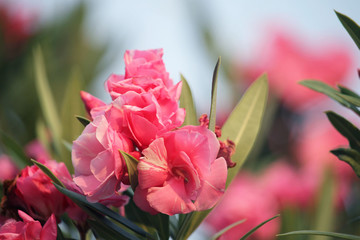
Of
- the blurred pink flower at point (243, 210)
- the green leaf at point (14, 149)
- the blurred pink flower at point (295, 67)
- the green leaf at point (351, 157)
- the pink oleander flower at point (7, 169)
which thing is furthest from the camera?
the blurred pink flower at point (295, 67)

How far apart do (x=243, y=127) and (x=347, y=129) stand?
17 cm

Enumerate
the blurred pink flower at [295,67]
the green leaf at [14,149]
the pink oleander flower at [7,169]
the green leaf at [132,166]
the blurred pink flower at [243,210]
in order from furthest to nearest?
1. the blurred pink flower at [295,67]
2. the blurred pink flower at [243,210]
3. the pink oleander flower at [7,169]
4. the green leaf at [14,149]
5. the green leaf at [132,166]

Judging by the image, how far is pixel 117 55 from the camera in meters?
2.15

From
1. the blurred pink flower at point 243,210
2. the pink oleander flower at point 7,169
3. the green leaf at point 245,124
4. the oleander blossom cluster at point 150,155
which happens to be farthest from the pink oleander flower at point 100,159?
the blurred pink flower at point 243,210

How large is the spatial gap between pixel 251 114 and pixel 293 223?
1.68 ft

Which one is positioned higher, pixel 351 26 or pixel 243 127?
pixel 351 26

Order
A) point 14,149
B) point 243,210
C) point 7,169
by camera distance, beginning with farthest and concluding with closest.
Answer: point 243,210 → point 7,169 → point 14,149

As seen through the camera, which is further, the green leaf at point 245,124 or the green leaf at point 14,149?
the green leaf at point 14,149

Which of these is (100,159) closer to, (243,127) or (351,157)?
(243,127)

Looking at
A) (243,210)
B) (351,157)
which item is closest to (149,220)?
(351,157)

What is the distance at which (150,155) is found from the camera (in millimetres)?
632

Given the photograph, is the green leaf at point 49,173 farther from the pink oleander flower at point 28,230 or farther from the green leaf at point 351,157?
the green leaf at point 351,157

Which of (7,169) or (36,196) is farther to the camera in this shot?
(7,169)

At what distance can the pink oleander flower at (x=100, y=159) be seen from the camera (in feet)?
2.10
